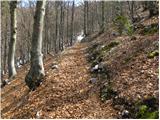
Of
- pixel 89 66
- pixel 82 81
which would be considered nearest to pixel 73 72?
pixel 89 66

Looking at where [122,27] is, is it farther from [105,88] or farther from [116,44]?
[105,88]

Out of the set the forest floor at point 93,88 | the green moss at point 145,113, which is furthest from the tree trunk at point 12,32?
the green moss at point 145,113

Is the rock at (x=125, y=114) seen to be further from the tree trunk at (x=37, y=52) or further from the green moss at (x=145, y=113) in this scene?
the tree trunk at (x=37, y=52)

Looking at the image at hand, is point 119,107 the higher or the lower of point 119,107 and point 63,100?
the higher

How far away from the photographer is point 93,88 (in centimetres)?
1127

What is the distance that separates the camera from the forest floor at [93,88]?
9453 mm

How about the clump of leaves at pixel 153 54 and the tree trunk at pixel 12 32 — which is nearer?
the clump of leaves at pixel 153 54

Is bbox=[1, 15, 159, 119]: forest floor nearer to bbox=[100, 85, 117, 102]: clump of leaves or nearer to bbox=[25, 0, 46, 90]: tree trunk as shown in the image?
bbox=[100, 85, 117, 102]: clump of leaves

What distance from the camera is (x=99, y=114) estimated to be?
9.14 m

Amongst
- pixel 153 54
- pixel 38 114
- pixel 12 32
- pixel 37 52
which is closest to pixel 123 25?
pixel 12 32

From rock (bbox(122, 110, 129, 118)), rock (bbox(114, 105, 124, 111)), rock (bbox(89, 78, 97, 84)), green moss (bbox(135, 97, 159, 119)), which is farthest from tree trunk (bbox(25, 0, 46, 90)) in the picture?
green moss (bbox(135, 97, 159, 119))

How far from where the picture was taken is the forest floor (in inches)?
372

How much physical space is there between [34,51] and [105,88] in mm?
3675

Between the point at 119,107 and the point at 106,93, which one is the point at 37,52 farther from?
the point at 119,107
